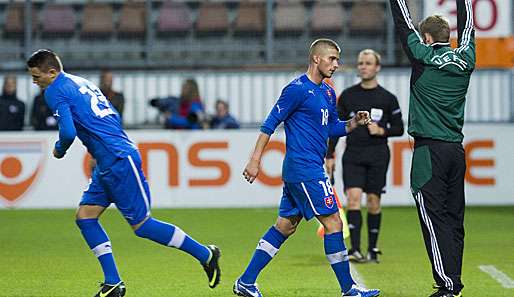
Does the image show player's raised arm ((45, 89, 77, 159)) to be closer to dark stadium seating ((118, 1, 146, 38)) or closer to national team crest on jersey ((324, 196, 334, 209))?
national team crest on jersey ((324, 196, 334, 209))

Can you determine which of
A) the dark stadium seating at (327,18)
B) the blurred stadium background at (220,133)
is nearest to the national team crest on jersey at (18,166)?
the blurred stadium background at (220,133)

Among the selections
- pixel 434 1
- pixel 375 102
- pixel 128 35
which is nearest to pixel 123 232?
pixel 375 102

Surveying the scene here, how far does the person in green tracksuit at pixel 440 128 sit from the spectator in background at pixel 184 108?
9.82m

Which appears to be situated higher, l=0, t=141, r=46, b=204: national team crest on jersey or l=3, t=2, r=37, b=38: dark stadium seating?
l=3, t=2, r=37, b=38: dark stadium seating

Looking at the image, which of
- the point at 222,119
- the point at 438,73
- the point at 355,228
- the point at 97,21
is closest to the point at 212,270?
the point at 438,73

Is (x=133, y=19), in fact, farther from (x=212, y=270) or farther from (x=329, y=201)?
(x=329, y=201)

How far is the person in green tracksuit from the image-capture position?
8.51 meters

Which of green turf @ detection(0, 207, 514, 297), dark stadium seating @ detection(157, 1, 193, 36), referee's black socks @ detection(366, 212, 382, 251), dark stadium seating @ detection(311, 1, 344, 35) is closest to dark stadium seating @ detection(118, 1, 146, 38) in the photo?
dark stadium seating @ detection(157, 1, 193, 36)

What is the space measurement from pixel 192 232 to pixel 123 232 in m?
0.87

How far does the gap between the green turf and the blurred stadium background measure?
27 mm

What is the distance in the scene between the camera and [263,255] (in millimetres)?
8883

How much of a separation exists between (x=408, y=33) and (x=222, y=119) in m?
10.2

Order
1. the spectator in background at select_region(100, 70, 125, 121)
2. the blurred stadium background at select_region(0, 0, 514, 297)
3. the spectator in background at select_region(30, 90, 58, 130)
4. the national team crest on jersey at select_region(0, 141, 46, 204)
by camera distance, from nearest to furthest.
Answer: the blurred stadium background at select_region(0, 0, 514, 297) < the spectator in background at select_region(100, 70, 125, 121) < the national team crest on jersey at select_region(0, 141, 46, 204) < the spectator in background at select_region(30, 90, 58, 130)

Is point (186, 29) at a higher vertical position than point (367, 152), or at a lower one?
higher
